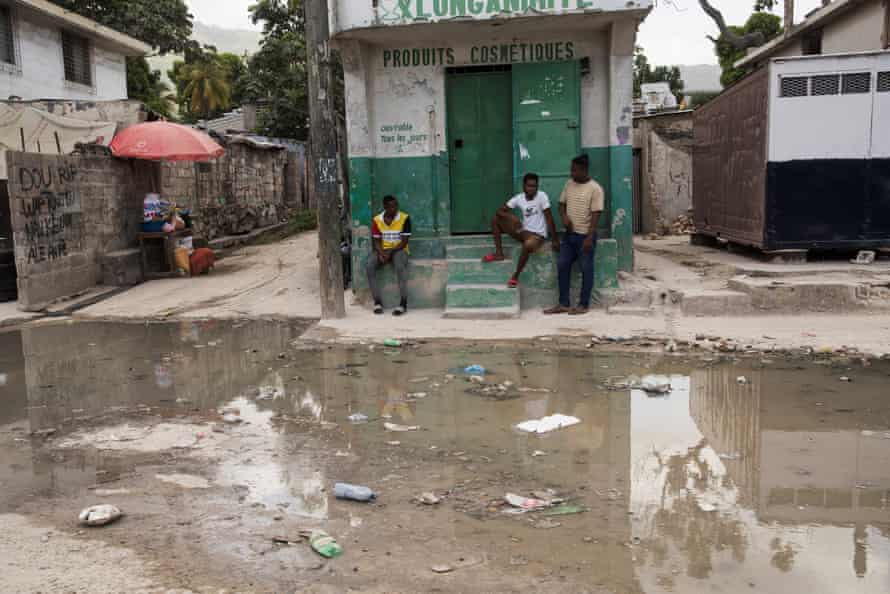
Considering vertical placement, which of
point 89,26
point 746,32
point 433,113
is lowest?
point 433,113

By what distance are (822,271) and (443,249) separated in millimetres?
4189

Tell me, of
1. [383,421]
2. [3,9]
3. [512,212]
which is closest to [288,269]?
[512,212]

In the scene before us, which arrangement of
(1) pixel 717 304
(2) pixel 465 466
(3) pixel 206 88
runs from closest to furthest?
1. (2) pixel 465 466
2. (1) pixel 717 304
3. (3) pixel 206 88

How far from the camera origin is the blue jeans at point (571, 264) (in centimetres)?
852

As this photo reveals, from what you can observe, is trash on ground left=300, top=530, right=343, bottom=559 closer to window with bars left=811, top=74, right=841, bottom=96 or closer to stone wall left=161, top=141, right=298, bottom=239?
window with bars left=811, top=74, right=841, bottom=96

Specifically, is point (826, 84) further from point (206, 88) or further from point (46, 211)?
point (206, 88)

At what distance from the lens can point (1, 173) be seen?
40.0 ft

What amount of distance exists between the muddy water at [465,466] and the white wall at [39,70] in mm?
11796

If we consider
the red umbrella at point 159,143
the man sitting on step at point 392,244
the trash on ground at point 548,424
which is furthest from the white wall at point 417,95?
the trash on ground at point 548,424

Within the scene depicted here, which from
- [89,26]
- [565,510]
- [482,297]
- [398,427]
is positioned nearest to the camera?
[565,510]

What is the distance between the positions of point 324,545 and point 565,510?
1.15 meters

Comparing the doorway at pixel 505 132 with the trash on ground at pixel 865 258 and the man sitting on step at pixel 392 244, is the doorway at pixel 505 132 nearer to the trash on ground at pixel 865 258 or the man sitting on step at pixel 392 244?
the man sitting on step at pixel 392 244

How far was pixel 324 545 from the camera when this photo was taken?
333 centimetres

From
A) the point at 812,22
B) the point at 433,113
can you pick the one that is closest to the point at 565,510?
the point at 433,113
